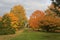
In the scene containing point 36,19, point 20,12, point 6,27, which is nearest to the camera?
point 6,27

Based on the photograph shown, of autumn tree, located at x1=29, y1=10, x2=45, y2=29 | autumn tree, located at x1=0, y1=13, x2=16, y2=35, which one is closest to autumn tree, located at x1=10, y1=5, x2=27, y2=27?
autumn tree, located at x1=29, y1=10, x2=45, y2=29

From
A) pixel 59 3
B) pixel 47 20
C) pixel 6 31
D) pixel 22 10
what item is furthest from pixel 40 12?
pixel 59 3

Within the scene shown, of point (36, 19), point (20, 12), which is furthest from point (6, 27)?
point (20, 12)

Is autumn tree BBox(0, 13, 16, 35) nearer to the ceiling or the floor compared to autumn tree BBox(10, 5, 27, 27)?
nearer to the floor

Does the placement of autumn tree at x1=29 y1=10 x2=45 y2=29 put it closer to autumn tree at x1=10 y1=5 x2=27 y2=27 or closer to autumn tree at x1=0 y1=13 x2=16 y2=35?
autumn tree at x1=10 y1=5 x2=27 y2=27

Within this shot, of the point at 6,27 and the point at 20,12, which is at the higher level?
the point at 20,12

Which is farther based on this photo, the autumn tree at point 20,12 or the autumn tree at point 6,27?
the autumn tree at point 20,12

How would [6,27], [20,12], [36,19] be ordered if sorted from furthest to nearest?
[20,12] → [36,19] → [6,27]

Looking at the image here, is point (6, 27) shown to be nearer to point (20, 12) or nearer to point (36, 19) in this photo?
point (36, 19)

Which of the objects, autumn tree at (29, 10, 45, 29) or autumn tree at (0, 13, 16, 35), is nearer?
autumn tree at (0, 13, 16, 35)

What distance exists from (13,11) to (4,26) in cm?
1926

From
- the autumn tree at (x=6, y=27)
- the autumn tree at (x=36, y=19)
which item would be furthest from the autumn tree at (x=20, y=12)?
the autumn tree at (x=6, y=27)

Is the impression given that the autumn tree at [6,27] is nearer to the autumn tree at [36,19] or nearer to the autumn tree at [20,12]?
the autumn tree at [20,12]

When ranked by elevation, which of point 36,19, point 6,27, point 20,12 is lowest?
point 6,27
